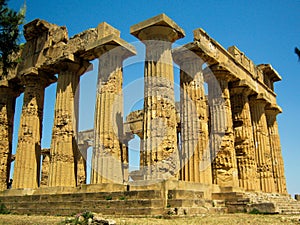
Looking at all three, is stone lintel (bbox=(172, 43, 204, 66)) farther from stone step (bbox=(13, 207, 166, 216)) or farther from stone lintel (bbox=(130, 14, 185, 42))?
stone step (bbox=(13, 207, 166, 216))

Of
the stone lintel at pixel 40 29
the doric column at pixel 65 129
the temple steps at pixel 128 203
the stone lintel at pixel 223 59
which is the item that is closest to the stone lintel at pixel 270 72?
the stone lintel at pixel 223 59

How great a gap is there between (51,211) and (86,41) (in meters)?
9.24

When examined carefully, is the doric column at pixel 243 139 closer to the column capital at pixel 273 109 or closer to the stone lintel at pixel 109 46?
the column capital at pixel 273 109

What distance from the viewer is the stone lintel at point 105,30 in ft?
60.1

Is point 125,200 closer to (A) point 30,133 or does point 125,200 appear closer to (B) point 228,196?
(B) point 228,196

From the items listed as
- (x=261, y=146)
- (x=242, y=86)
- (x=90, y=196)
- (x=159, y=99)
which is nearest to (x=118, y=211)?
(x=90, y=196)

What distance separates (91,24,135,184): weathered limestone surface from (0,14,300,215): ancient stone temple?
5 centimetres

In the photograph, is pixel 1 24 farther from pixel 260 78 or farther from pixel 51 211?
pixel 260 78

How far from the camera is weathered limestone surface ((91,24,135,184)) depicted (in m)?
16.4

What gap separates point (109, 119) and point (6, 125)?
9955 mm

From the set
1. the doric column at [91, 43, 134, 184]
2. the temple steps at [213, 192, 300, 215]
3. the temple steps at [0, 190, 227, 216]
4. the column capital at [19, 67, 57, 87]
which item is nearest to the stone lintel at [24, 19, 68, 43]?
the column capital at [19, 67, 57, 87]

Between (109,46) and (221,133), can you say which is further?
(221,133)

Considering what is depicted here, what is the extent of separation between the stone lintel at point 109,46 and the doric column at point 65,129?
1.84 metres

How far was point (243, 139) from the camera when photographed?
21.9 meters
